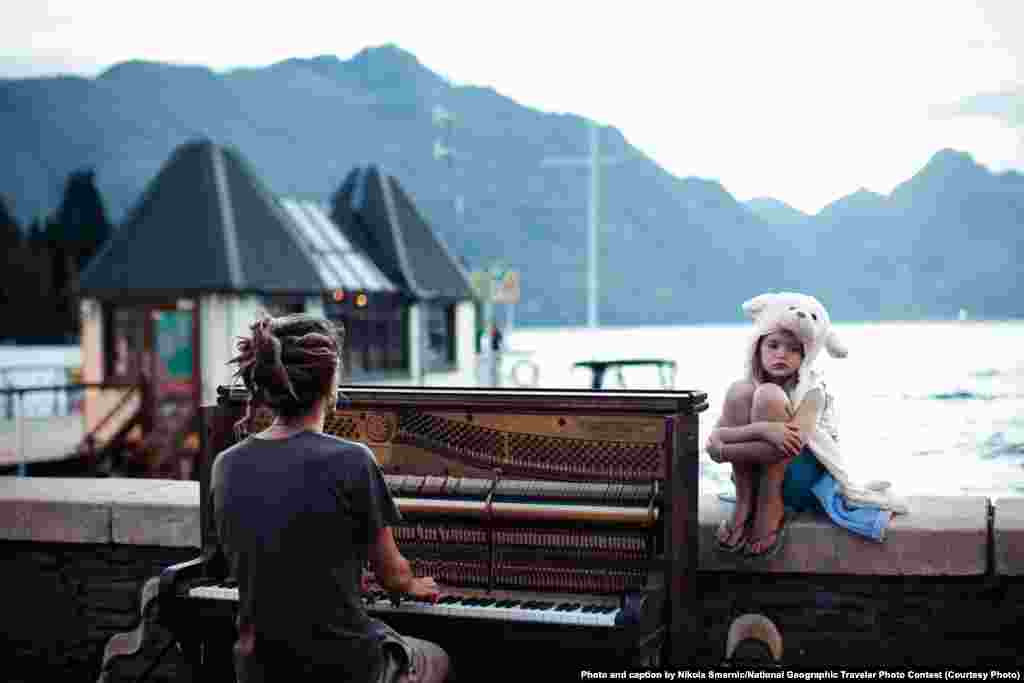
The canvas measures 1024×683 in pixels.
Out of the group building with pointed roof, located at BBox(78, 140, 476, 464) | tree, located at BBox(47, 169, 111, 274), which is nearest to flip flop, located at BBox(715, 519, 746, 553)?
building with pointed roof, located at BBox(78, 140, 476, 464)

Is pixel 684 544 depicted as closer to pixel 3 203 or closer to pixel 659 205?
pixel 659 205

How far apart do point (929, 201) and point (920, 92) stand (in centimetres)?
59

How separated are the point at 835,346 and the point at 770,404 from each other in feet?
1.20

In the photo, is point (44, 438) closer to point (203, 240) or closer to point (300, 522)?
point (203, 240)

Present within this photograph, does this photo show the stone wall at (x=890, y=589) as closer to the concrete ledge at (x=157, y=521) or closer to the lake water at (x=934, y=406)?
the lake water at (x=934, y=406)

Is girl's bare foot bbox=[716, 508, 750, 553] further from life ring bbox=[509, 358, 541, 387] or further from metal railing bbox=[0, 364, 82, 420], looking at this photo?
metal railing bbox=[0, 364, 82, 420]

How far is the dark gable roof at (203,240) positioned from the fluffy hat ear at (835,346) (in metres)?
22.7

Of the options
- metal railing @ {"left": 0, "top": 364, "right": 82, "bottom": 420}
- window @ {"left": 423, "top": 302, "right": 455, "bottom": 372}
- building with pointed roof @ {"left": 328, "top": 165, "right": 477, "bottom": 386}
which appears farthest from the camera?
metal railing @ {"left": 0, "top": 364, "right": 82, "bottom": 420}

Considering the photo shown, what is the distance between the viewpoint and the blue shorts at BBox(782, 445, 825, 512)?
4314mm

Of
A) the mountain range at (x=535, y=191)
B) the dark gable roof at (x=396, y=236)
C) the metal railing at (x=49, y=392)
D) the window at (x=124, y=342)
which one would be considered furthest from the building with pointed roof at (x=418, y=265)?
the metal railing at (x=49, y=392)

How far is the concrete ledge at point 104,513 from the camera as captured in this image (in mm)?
5016

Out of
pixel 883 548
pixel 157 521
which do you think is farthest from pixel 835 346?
pixel 157 521

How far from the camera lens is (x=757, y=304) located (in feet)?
14.1

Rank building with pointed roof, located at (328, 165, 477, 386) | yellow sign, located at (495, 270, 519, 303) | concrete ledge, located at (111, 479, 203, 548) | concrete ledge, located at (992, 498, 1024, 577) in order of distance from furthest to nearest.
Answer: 1. building with pointed roof, located at (328, 165, 477, 386)
2. yellow sign, located at (495, 270, 519, 303)
3. concrete ledge, located at (111, 479, 203, 548)
4. concrete ledge, located at (992, 498, 1024, 577)
